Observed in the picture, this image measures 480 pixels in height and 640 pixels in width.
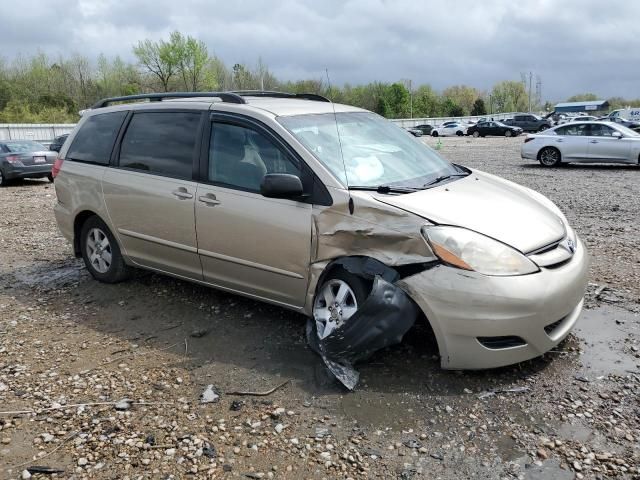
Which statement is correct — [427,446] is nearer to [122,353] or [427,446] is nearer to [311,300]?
[311,300]

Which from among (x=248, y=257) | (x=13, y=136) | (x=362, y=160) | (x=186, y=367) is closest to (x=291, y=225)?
(x=248, y=257)

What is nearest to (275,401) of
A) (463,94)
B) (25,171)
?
(25,171)

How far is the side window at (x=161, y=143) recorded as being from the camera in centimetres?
468

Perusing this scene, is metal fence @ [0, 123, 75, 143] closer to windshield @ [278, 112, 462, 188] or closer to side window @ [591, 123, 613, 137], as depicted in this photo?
side window @ [591, 123, 613, 137]

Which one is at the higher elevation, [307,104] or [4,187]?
[307,104]

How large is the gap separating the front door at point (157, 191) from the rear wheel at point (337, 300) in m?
1.28

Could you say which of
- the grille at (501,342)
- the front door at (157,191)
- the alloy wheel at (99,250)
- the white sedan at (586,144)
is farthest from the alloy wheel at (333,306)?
the white sedan at (586,144)

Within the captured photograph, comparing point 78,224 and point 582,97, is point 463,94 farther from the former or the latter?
point 78,224

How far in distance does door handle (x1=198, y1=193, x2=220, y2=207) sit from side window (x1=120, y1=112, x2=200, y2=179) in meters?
0.28

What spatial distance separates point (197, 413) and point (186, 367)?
63cm

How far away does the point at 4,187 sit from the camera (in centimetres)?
1600

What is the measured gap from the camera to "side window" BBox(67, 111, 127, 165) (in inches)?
213

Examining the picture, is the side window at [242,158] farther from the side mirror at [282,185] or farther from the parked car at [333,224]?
the side mirror at [282,185]

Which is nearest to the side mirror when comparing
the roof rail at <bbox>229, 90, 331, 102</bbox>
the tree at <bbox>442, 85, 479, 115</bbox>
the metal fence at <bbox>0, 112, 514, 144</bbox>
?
the roof rail at <bbox>229, 90, 331, 102</bbox>
